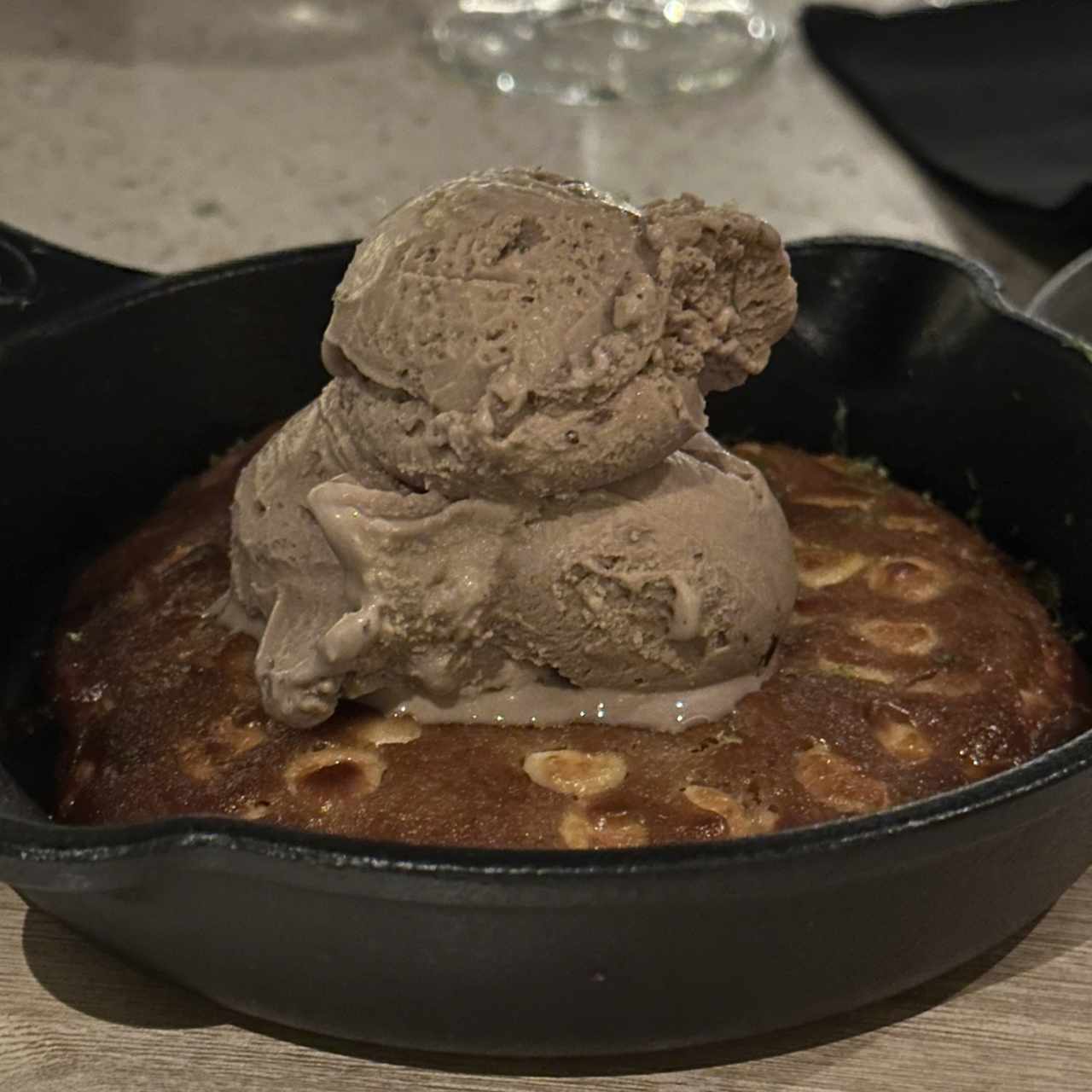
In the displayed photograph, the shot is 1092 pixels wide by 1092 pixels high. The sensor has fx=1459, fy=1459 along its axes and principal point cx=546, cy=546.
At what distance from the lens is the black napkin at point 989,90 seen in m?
2.08

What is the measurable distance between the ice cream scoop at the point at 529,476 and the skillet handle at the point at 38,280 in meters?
0.41

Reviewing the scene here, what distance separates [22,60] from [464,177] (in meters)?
2.13

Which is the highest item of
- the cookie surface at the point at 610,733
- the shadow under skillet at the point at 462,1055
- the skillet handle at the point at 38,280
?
the skillet handle at the point at 38,280

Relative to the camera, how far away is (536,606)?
3.28 ft

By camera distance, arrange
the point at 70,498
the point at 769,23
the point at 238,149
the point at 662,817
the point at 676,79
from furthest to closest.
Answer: the point at 769,23 < the point at 676,79 < the point at 238,149 < the point at 70,498 < the point at 662,817

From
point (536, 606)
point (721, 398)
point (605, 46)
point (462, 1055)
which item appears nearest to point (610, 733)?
point (536, 606)

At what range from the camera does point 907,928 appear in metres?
0.84

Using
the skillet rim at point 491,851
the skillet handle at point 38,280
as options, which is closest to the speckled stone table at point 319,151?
the skillet rim at point 491,851

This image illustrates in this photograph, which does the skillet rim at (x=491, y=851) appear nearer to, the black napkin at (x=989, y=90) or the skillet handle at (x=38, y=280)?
the skillet handle at (x=38, y=280)

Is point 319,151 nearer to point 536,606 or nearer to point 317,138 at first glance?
point 317,138

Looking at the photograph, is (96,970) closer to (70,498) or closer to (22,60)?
(70,498)

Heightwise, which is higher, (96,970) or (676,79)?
(676,79)

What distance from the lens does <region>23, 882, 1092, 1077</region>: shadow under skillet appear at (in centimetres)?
91

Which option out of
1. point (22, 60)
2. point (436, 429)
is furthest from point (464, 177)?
point (22, 60)
